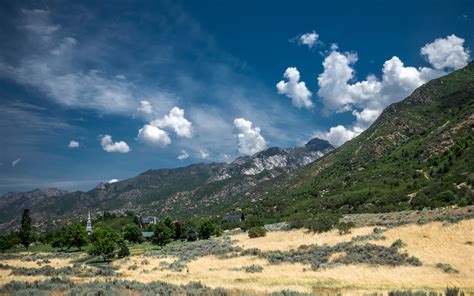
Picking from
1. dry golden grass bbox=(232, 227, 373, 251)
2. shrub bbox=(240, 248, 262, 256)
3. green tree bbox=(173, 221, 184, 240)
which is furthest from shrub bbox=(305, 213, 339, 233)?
green tree bbox=(173, 221, 184, 240)

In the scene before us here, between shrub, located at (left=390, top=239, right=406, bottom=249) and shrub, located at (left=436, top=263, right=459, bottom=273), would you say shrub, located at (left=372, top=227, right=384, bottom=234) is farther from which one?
shrub, located at (left=436, top=263, right=459, bottom=273)

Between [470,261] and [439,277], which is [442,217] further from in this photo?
[439,277]

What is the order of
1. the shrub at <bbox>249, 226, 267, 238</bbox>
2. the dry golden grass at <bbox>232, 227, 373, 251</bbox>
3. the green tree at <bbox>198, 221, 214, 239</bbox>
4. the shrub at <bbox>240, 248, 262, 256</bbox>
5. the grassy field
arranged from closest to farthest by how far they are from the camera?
the grassy field < the shrub at <bbox>240, 248, 262, 256</bbox> < the dry golden grass at <bbox>232, 227, 373, 251</bbox> < the shrub at <bbox>249, 226, 267, 238</bbox> < the green tree at <bbox>198, 221, 214, 239</bbox>

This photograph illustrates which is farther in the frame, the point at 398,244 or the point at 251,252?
the point at 251,252

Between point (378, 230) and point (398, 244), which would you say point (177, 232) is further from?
point (398, 244)

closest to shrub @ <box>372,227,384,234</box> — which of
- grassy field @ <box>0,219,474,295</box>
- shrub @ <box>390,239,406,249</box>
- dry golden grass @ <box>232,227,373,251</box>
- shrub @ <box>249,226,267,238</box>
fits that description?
grassy field @ <box>0,219,474,295</box>

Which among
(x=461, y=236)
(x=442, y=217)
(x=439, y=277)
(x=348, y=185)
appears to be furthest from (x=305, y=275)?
(x=348, y=185)

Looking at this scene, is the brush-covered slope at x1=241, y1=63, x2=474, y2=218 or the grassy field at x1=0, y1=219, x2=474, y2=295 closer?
the grassy field at x1=0, y1=219, x2=474, y2=295

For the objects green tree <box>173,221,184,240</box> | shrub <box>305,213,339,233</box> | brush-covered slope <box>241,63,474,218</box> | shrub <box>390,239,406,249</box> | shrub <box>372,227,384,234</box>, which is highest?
brush-covered slope <box>241,63,474,218</box>

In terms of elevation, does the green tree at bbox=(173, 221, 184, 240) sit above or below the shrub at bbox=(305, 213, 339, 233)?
below

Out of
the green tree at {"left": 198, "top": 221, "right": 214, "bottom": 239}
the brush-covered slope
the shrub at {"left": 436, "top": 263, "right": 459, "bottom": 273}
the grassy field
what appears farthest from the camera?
the green tree at {"left": 198, "top": 221, "right": 214, "bottom": 239}

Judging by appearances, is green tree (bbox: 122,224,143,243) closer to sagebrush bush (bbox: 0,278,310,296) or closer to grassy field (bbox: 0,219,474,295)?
grassy field (bbox: 0,219,474,295)

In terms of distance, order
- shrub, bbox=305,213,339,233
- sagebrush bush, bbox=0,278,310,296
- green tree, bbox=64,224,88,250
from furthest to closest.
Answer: green tree, bbox=64,224,88,250 → shrub, bbox=305,213,339,233 → sagebrush bush, bbox=0,278,310,296

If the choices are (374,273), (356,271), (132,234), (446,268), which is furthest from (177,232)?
(446,268)
